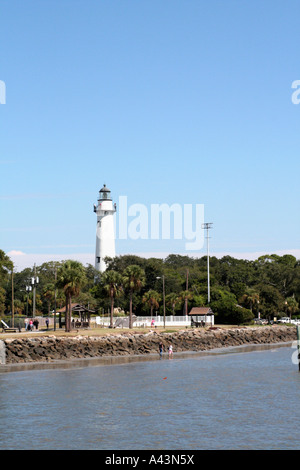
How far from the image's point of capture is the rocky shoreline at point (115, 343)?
58.8 metres

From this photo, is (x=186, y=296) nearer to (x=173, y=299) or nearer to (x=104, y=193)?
(x=173, y=299)

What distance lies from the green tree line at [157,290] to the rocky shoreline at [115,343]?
26.1ft

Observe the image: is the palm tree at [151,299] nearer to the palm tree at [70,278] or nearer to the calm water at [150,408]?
the palm tree at [70,278]

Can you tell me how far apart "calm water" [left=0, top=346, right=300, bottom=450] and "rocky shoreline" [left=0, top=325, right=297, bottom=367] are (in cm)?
664

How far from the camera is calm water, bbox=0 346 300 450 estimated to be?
26.3m

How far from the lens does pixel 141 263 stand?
136 metres

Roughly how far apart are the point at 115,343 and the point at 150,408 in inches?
1371

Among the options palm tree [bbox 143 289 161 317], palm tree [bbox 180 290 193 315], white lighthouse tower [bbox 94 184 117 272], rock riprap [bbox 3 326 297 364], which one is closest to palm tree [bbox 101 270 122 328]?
rock riprap [bbox 3 326 297 364]

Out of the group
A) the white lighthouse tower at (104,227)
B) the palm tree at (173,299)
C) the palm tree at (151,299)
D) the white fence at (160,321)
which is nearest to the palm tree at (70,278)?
the white fence at (160,321)

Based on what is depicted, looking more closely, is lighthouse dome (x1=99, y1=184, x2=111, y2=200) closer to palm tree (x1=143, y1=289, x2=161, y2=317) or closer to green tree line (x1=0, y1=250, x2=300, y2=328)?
green tree line (x1=0, y1=250, x2=300, y2=328)

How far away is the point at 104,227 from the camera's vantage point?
13538 cm

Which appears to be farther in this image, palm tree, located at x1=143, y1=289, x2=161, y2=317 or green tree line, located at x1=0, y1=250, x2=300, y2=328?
palm tree, located at x1=143, y1=289, x2=161, y2=317
